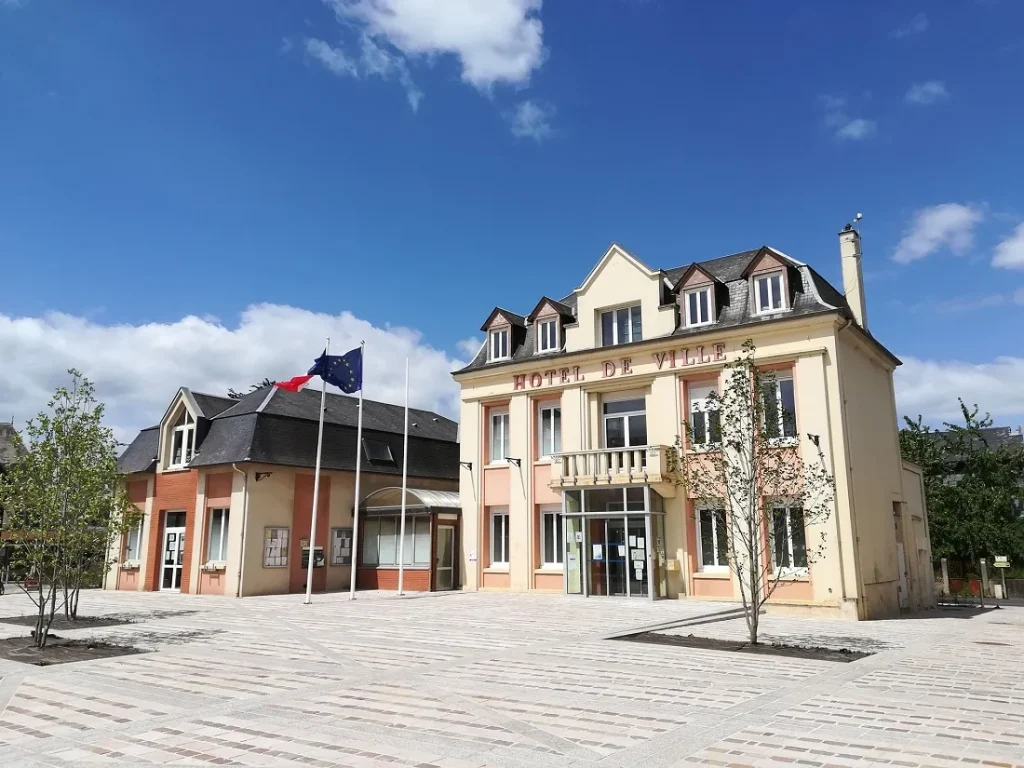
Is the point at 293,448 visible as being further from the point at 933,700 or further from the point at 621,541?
the point at 933,700

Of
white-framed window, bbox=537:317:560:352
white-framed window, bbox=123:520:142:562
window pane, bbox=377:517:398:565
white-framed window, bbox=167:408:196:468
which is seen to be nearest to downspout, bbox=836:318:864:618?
white-framed window, bbox=537:317:560:352

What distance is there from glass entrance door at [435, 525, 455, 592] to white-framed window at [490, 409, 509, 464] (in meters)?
3.37

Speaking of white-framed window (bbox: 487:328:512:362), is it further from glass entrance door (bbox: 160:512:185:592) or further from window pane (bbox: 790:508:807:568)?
glass entrance door (bbox: 160:512:185:592)

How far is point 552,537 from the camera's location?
84.4ft

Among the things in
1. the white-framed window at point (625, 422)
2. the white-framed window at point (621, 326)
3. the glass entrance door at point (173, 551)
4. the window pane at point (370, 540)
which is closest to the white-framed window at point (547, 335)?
the white-framed window at point (621, 326)

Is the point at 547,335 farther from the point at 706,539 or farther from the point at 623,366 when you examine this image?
the point at 706,539

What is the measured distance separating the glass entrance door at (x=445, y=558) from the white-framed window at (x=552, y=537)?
4.40 m

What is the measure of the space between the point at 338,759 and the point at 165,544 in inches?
1056

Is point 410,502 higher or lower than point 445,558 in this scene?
higher

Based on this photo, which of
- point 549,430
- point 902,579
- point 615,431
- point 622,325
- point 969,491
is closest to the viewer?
point 902,579

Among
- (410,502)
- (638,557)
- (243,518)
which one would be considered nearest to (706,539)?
(638,557)

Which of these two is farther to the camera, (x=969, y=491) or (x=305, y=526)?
(x=969, y=491)

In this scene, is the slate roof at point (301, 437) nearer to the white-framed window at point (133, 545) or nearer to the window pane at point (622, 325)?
the white-framed window at point (133, 545)

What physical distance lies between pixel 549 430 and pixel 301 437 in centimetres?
947
